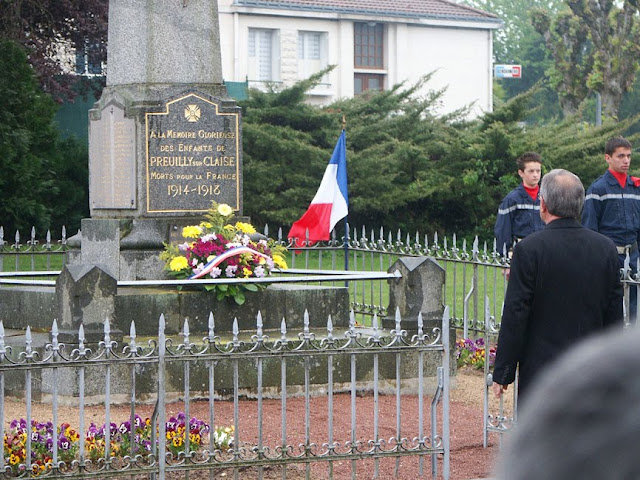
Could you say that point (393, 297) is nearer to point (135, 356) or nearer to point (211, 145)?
point (211, 145)

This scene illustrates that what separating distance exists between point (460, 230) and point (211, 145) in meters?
14.2

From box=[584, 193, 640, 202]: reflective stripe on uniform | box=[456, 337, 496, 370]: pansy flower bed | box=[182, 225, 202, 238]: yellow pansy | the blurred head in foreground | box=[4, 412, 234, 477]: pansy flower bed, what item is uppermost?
box=[584, 193, 640, 202]: reflective stripe on uniform

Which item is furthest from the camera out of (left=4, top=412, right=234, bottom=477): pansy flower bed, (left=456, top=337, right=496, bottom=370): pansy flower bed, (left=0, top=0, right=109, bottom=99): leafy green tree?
(left=0, top=0, right=109, bottom=99): leafy green tree

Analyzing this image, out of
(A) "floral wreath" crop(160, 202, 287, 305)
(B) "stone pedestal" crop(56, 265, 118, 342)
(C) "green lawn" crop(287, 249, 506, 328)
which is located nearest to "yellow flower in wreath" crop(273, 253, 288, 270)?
(A) "floral wreath" crop(160, 202, 287, 305)

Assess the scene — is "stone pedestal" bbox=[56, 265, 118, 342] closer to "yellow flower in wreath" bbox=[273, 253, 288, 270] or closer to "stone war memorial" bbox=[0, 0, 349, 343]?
"stone war memorial" bbox=[0, 0, 349, 343]

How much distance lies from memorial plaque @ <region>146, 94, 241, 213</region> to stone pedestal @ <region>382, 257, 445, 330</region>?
232 cm

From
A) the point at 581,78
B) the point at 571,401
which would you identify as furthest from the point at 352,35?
the point at 571,401

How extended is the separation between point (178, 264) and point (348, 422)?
2.50 metres

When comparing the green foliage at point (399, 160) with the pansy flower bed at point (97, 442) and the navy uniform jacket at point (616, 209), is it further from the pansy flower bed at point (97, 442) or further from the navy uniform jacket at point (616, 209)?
the pansy flower bed at point (97, 442)

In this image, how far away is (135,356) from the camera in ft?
20.1

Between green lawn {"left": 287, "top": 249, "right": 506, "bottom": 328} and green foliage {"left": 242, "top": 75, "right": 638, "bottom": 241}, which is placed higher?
green foliage {"left": 242, "top": 75, "right": 638, "bottom": 241}

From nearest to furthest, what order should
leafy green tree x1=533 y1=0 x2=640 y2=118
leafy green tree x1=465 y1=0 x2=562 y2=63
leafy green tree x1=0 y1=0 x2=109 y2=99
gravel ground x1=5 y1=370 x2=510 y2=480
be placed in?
gravel ground x1=5 y1=370 x2=510 y2=480 → leafy green tree x1=0 y1=0 x2=109 y2=99 → leafy green tree x1=533 y1=0 x2=640 y2=118 → leafy green tree x1=465 y1=0 x2=562 y2=63

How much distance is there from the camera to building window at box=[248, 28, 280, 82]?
131 ft

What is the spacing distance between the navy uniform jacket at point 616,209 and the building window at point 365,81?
32.6m
